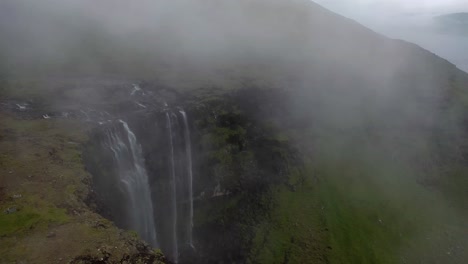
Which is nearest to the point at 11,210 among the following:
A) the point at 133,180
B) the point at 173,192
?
the point at 133,180

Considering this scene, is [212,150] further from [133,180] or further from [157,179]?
[133,180]

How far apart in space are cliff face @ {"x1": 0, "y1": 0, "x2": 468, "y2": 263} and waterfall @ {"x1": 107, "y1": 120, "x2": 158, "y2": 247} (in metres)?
0.33

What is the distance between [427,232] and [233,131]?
51517mm

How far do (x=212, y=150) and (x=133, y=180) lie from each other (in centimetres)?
2389

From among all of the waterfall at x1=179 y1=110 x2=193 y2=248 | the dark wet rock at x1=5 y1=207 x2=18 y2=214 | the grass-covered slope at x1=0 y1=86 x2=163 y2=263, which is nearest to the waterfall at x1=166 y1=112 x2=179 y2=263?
the waterfall at x1=179 y1=110 x2=193 y2=248

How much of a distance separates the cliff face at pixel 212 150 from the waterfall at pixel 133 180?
33cm

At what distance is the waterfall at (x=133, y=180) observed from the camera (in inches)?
2339

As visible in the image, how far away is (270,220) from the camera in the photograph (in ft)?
259

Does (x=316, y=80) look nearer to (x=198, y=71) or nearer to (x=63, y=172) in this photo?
(x=198, y=71)

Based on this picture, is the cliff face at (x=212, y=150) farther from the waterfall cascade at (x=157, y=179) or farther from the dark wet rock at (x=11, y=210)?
the waterfall cascade at (x=157, y=179)

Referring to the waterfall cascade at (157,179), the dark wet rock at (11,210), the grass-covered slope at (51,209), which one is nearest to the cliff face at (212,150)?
the dark wet rock at (11,210)

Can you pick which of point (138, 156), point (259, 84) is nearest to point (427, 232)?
point (259, 84)

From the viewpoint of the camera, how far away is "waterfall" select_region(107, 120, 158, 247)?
5941 centimetres

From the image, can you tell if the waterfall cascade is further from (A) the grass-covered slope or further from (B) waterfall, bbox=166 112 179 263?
(A) the grass-covered slope
